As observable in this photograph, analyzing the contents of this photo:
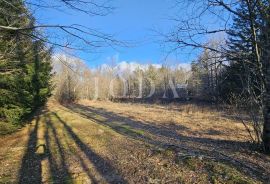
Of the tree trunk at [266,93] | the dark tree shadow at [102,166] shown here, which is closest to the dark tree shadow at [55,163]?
the dark tree shadow at [102,166]

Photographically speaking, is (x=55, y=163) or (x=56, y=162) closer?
(x=55, y=163)

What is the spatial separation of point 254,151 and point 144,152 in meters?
3.00

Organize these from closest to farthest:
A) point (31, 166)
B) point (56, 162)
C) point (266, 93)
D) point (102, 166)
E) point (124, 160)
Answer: point (266, 93), point (102, 166), point (124, 160), point (31, 166), point (56, 162)

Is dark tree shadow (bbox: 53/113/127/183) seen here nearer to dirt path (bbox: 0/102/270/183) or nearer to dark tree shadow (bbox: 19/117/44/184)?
dirt path (bbox: 0/102/270/183)

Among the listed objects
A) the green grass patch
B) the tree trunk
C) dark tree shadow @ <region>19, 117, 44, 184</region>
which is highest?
the tree trunk

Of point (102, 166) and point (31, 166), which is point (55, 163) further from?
point (102, 166)

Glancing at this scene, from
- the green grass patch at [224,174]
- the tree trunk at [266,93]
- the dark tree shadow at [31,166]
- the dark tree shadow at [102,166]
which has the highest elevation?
the tree trunk at [266,93]

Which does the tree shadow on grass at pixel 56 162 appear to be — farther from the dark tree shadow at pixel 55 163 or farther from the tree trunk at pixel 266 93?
the tree trunk at pixel 266 93

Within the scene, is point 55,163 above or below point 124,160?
below

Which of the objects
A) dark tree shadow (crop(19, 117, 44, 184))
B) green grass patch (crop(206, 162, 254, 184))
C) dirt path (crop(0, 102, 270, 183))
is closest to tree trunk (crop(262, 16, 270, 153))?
dirt path (crop(0, 102, 270, 183))

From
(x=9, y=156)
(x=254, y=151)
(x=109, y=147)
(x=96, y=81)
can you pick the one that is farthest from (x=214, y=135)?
(x=96, y=81)

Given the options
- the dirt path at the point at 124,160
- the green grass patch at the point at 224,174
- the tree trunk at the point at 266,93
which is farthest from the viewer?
the tree trunk at the point at 266,93

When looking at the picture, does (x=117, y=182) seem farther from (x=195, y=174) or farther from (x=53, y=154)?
(x=53, y=154)

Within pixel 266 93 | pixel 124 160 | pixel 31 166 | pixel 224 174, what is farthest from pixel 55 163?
pixel 266 93
